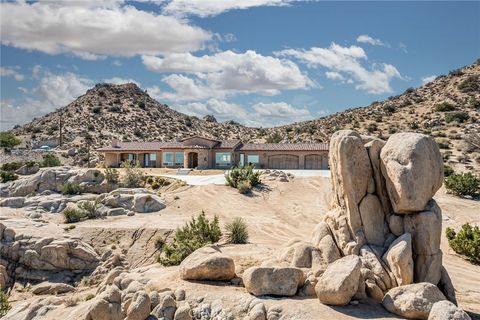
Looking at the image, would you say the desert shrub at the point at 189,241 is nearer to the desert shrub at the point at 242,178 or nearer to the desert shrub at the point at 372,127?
the desert shrub at the point at 242,178

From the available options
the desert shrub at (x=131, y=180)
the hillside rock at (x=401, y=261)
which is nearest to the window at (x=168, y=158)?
the desert shrub at (x=131, y=180)

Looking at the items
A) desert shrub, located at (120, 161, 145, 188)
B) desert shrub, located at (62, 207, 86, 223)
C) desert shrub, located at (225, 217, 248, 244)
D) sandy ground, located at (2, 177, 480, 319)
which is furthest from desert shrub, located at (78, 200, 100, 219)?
desert shrub, located at (225, 217, 248, 244)

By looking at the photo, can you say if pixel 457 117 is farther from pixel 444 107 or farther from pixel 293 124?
pixel 293 124

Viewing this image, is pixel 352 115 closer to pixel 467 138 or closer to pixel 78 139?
pixel 467 138

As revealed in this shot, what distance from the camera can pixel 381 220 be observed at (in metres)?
16.4

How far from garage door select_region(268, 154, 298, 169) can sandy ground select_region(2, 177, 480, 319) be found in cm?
928

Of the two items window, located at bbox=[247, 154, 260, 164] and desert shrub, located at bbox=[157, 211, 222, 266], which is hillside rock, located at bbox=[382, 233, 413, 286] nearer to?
desert shrub, located at bbox=[157, 211, 222, 266]

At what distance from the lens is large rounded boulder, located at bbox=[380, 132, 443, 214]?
15.4m

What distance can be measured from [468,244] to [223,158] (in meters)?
35.2

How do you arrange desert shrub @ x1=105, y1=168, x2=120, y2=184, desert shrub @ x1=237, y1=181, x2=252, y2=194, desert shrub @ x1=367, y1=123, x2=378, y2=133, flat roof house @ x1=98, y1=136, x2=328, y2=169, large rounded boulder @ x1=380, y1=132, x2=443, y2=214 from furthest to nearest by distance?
desert shrub @ x1=367, y1=123, x2=378, y2=133
flat roof house @ x1=98, y1=136, x2=328, y2=169
desert shrub @ x1=105, y1=168, x2=120, y2=184
desert shrub @ x1=237, y1=181, x2=252, y2=194
large rounded boulder @ x1=380, y1=132, x2=443, y2=214

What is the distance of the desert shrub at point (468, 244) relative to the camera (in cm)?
2461

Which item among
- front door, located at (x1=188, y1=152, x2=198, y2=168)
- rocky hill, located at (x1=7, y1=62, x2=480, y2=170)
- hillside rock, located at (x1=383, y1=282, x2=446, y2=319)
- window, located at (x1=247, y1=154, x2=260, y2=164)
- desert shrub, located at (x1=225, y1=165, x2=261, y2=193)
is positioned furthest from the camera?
rocky hill, located at (x1=7, y1=62, x2=480, y2=170)

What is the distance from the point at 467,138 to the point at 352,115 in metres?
31.3

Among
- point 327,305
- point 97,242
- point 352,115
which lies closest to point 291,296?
point 327,305
